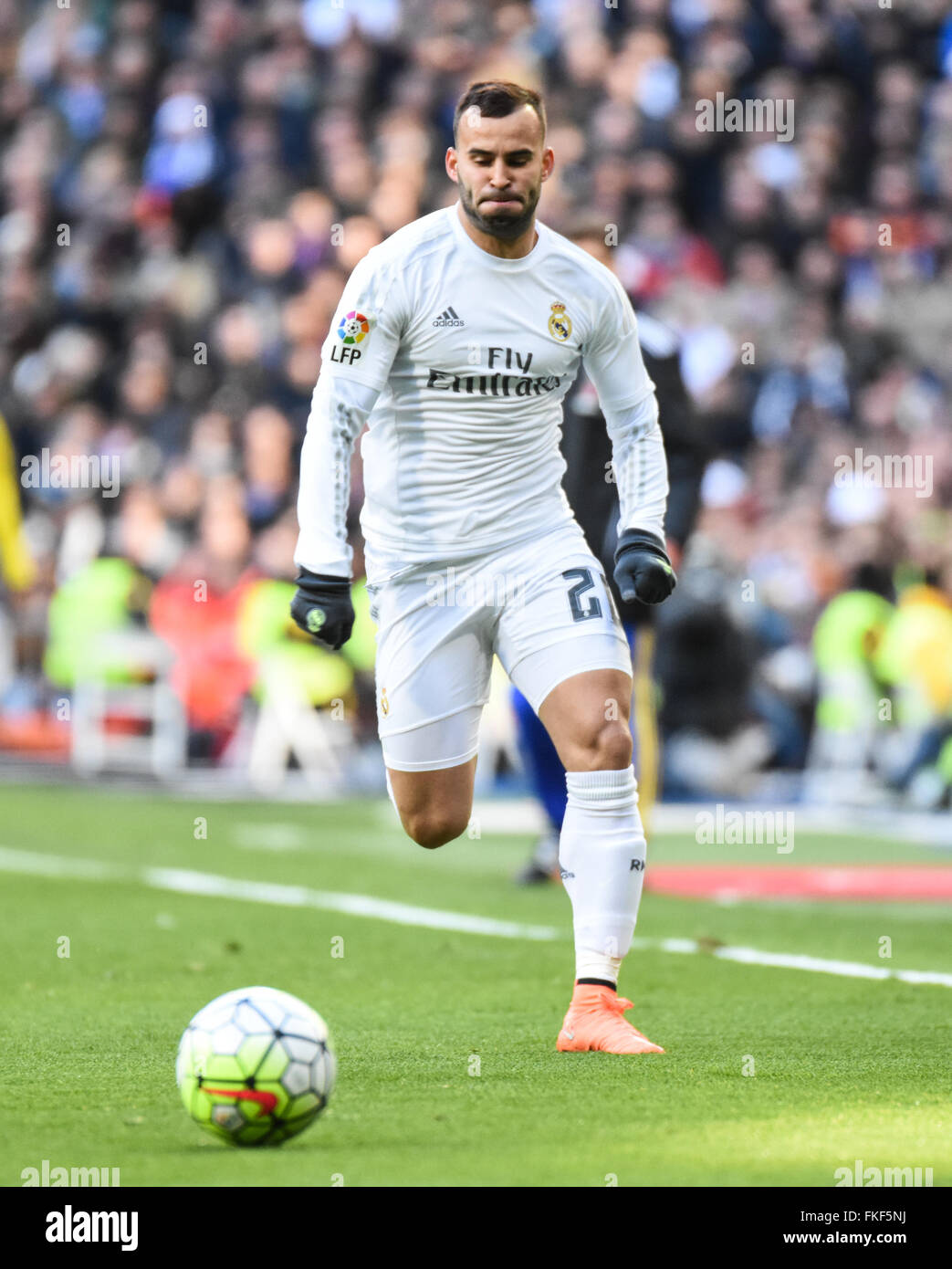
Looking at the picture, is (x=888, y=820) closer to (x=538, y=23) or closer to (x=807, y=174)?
(x=807, y=174)

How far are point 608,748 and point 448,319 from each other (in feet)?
4.01

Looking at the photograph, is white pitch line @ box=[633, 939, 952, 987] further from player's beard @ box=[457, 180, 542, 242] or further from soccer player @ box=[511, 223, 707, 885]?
player's beard @ box=[457, 180, 542, 242]

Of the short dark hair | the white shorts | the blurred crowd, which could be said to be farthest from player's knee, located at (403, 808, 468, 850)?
the blurred crowd

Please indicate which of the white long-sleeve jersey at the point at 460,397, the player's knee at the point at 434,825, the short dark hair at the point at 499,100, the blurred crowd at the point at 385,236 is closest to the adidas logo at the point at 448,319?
the white long-sleeve jersey at the point at 460,397

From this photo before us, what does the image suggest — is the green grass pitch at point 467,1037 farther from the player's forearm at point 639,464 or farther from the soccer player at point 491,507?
the player's forearm at point 639,464

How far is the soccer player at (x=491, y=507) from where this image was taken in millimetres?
6160

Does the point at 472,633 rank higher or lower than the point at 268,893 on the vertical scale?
higher

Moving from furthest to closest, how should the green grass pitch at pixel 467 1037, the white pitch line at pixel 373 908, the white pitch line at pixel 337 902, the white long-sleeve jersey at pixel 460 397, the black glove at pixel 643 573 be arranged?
the white pitch line at pixel 337 902 → the white pitch line at pixel 373 908 → the black glove at pixel 643 573 → the white long-sleeve jersey at pixel 460 397 → the green grass pitch at pixel 467 1037

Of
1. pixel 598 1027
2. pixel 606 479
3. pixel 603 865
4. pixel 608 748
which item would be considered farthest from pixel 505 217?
pixel 606 479

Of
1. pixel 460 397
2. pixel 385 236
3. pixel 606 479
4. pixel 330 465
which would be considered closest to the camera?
pixel 330 465

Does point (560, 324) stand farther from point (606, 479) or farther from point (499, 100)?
point (606, 479)

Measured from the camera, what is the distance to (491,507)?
647 centimetres

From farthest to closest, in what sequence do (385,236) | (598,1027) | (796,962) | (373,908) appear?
1. (385,236)
2. (373,908)
3. (796,962)
4. (598,1027)

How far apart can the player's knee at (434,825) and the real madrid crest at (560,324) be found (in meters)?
1.36
